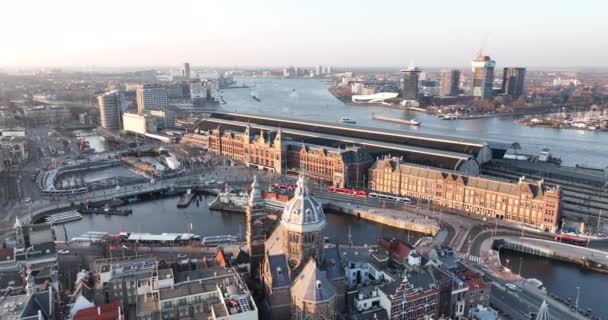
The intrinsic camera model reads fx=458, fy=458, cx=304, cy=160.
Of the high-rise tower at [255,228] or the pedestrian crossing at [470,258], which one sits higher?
the high-rise tower at [255,228]

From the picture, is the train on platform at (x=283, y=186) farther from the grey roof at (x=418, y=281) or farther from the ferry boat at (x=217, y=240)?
the grey roof at (x=418, y=281)

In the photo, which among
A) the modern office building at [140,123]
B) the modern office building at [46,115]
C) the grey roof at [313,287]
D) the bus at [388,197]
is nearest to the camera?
the grey roof at [313,287]

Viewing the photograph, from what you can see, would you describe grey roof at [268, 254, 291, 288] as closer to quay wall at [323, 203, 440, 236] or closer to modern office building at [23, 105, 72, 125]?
quay wall at [323, 203, 440, 236]

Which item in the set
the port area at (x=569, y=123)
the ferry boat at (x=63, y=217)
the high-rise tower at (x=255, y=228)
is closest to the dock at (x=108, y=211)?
the ferry boat at (x=63, y=217)

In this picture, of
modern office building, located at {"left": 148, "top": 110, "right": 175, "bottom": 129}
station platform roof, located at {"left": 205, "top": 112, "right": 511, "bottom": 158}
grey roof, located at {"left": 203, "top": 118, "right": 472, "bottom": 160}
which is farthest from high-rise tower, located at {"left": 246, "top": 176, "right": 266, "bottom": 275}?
modern office building, located at {"left": 148, "top": 110, "right": 175, "bottom": 129}

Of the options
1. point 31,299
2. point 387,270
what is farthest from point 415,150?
point 31,299

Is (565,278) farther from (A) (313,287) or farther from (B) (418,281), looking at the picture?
(A) (313,287)
